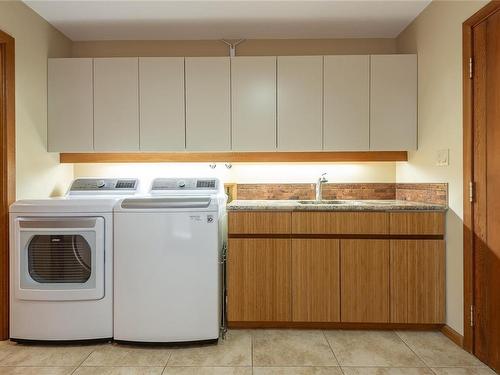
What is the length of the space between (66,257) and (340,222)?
1856 millimetres

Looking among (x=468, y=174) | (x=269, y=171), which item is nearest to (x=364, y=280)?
(x=468, y=174)

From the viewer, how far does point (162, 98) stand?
283 centimetres

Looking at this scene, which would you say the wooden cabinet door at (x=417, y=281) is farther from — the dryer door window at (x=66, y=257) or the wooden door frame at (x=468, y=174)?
the dryer door window at (x=66, y=257)

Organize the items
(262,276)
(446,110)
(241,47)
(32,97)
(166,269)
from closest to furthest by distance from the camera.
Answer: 1. (166,269)
2. (446,110)
3. (262,276)
4. (32,97)
5. (241,47)

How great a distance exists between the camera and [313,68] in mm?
2807

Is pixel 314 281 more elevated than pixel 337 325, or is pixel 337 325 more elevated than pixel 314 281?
pixel 314 281

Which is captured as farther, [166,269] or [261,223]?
[261,223]

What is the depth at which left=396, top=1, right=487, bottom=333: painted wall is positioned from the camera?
7.46ft

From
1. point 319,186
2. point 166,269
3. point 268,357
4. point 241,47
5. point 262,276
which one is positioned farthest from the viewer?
point 241,47

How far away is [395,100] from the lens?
9.18ft

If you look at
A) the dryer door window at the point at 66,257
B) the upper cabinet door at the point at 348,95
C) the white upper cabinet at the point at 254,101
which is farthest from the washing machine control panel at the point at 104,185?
the upper cabinet door at the point at 348,95

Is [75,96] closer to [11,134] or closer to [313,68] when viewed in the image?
[11,134]

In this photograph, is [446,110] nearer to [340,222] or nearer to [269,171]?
[340,222]

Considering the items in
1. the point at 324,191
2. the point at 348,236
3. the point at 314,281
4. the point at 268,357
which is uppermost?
the point at 324,191
